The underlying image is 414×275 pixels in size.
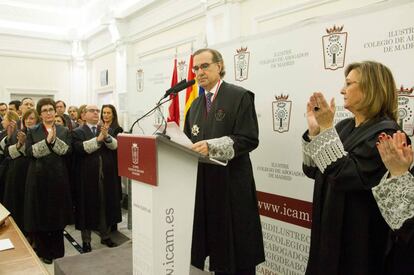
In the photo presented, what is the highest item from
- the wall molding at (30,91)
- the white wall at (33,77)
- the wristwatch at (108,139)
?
the white wall at (33,77)

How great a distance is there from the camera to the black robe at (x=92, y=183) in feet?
12.0

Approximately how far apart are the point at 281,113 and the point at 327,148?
106cm

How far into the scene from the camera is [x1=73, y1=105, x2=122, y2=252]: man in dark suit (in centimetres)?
365

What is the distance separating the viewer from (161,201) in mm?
1365

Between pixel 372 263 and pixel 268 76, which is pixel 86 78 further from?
pixel 372 263

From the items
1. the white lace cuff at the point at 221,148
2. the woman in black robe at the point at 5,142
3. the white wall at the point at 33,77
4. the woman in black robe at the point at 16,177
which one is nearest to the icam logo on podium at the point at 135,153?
the white lace cuff at the point at 221,148

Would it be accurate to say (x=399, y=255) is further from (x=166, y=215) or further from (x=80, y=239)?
(x=80, y=239)

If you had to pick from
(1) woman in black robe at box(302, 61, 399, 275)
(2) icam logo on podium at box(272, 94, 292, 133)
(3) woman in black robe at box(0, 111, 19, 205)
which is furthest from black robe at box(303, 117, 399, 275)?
(3) woman in black robe at box(0, 111, 19, 205)

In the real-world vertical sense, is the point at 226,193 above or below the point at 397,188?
below

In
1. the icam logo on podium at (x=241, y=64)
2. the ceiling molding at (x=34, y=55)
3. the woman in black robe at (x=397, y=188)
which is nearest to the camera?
the woman in black robe at (x=397, y=188)

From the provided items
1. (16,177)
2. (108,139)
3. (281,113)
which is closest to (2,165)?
(16,177)

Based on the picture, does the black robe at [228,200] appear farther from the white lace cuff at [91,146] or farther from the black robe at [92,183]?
the black robe at [92,183]

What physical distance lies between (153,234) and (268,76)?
153 centimetres

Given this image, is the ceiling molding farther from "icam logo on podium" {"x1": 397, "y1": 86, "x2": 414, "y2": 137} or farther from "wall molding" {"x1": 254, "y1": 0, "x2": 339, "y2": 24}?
"icam logo on podium" {"x1": 397, "y1": 86, "x2": 414, "y2": 137}
